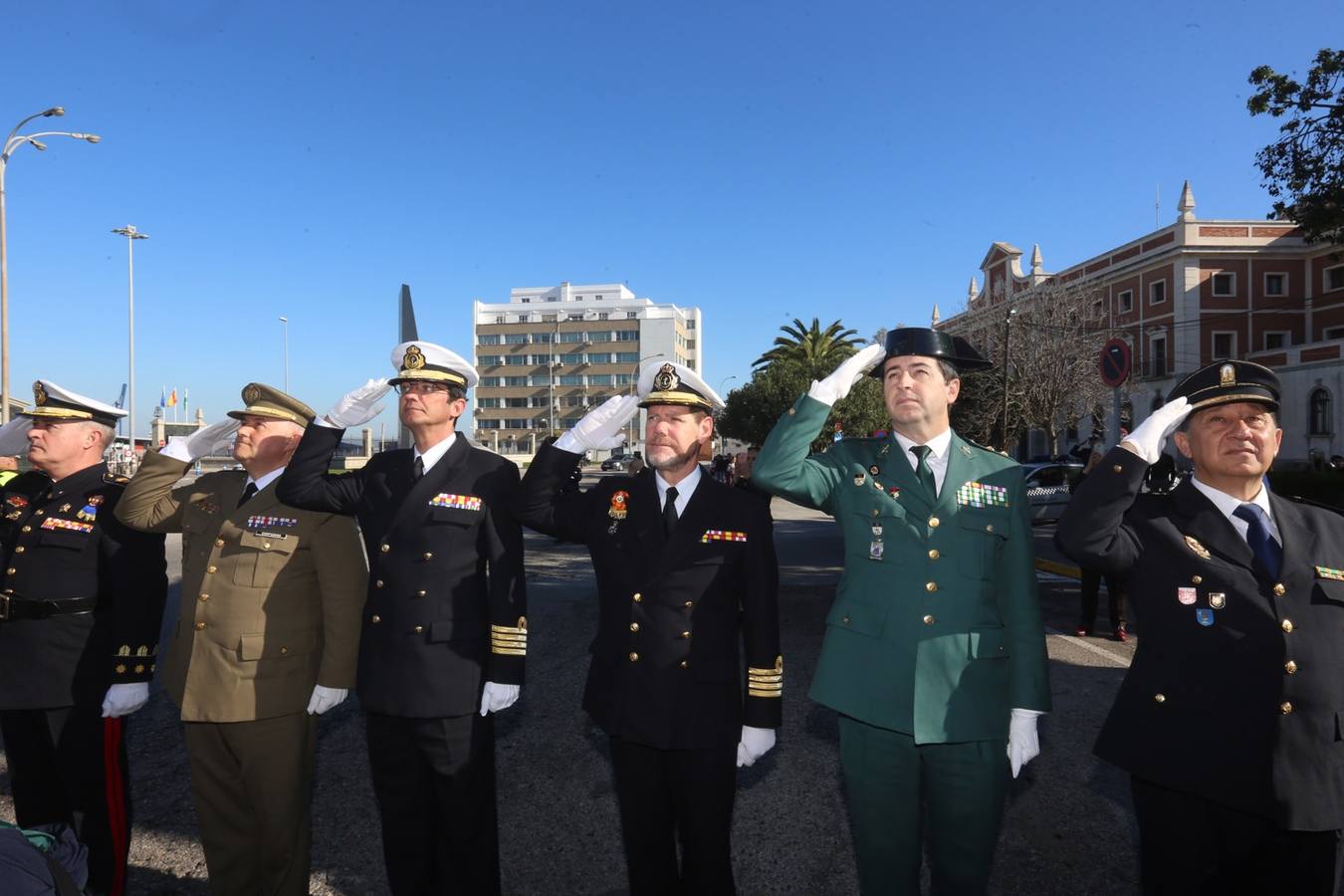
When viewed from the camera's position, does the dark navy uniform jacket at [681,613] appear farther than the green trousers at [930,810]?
Yes

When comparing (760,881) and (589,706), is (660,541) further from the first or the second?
(760,881)

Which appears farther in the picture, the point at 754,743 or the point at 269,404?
the point at 269,404

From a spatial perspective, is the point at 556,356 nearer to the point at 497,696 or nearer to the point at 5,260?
the point at 5,260

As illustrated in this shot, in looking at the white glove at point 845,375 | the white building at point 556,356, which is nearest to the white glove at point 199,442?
the white glove at point 845,375

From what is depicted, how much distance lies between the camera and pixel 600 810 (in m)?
4.09

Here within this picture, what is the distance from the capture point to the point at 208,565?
124 inches

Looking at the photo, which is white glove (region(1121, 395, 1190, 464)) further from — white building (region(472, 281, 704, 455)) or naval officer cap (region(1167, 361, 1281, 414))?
white building (region(472, 281, 704, 455))

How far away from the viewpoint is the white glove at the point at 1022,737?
2594mm

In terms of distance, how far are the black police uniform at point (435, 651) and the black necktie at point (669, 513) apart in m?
0.61

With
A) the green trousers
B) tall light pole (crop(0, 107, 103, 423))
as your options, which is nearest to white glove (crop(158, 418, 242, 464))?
the green trousers

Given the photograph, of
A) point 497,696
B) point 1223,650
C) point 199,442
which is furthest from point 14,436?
point 1223,650

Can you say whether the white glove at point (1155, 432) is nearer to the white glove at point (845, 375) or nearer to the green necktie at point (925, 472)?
the green necktie at point (925, 472)

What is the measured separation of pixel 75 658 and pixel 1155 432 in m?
4.12

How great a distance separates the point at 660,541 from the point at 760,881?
5.47 ft
